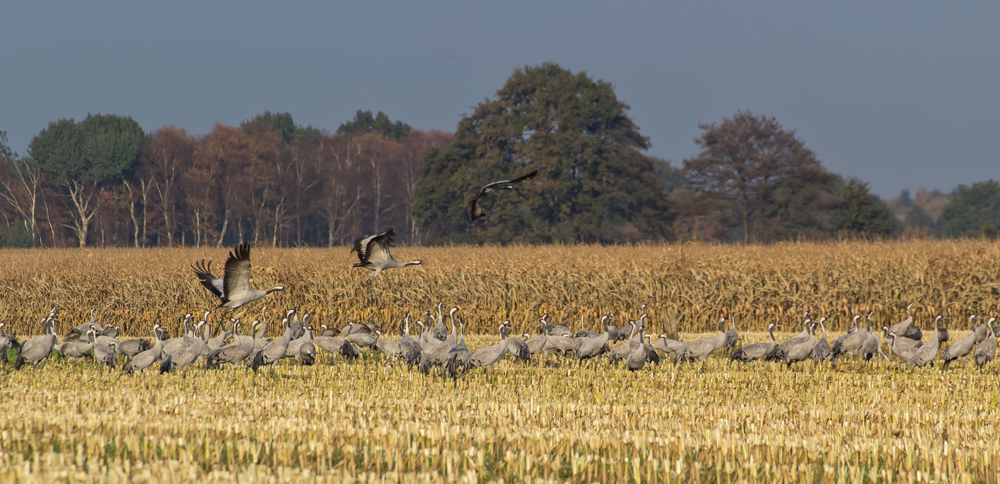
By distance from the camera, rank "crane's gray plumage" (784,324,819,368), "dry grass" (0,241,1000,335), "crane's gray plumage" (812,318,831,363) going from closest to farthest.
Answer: "crane's gray plumage" (784,324,819,368), "crane's gray plumage" (812,318,831,363), "dry grass" (0,241,1000,335)

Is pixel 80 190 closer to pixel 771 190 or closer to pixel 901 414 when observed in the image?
pixel 771 190

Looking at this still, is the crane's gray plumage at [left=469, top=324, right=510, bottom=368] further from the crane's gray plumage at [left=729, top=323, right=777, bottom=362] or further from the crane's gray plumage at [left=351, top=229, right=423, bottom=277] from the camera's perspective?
the crane's gray plumage at [left=729, top=323, right=777, bottom=362]

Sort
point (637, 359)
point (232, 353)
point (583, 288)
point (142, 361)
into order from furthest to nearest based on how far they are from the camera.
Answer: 1. point (583, 288)
2. point (232, 353)
3. point (637, 359)
4. point (142, 361)

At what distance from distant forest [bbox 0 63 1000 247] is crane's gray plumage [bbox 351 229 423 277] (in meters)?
34.1

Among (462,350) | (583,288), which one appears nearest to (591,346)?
(462,350)

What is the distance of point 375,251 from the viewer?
14.0 metres

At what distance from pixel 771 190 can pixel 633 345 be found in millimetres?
55208

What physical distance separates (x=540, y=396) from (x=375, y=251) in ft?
13.6

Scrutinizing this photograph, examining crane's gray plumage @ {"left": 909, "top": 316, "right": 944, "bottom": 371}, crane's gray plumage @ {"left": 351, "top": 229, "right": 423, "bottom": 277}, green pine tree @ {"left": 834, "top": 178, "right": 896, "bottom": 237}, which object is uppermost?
green pine tree @ {"left": 834, "top": 178, "right": 896, "bottom": 237}

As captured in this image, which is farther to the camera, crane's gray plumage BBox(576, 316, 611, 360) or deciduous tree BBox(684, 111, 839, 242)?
deciduous tree BBox(684, 111, 839, 242)

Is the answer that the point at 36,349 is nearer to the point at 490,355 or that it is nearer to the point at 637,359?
the point at 490,355

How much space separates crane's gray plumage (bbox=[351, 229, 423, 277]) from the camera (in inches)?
529

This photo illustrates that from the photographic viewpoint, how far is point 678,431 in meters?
8.35

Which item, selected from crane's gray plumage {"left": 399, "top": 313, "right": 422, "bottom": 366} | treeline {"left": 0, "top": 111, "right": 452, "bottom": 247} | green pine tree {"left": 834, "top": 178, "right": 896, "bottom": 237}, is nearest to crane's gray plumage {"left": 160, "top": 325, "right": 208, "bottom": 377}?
crane's gray plumage {"left": 399, "top": 313, "right": 422, "bottom": 366}
